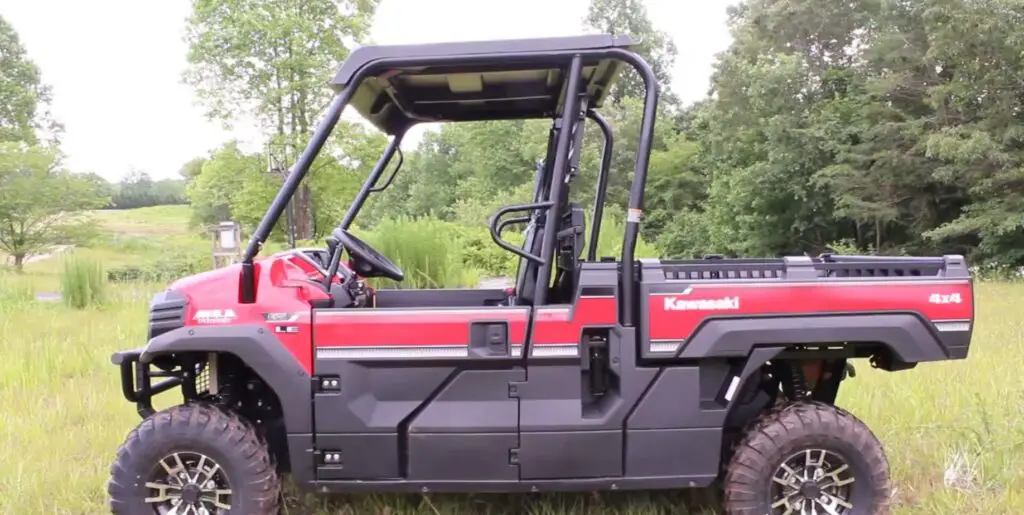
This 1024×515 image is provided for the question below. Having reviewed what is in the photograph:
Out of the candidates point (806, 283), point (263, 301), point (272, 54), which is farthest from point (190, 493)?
point (272, 54)

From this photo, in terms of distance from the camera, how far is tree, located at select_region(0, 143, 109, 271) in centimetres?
2112

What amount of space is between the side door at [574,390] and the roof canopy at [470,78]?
86 centimetres

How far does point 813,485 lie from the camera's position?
2.99 metres

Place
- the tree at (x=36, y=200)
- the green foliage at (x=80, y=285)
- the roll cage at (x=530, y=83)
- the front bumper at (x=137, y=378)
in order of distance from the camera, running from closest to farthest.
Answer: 1. the roll cage at (x=530, y=83)
2. the front bumper at (x=137, y=378)
3. the green foliage at (x=80, y=285)
4. the tree at (x=36, y=200)

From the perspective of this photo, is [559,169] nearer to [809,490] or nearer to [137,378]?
[809,490]

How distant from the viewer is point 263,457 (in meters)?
2.97

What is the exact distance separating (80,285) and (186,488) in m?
8.58

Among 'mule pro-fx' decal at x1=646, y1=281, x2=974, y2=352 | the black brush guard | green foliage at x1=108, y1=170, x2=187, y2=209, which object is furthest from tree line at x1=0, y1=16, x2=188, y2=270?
green foliage at x1=108, y1=170, x2=187, y2=209

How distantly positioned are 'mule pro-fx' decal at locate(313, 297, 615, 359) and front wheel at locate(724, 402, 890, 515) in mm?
837

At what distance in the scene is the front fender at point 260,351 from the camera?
287 cm

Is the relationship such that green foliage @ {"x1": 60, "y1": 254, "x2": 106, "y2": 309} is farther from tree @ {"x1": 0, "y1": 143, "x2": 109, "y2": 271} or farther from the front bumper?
tree @ {"x1": 0, "y1": 143, "x2": 109, "y2": 271}

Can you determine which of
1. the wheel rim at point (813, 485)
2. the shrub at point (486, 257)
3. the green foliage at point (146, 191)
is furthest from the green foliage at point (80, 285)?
the green foliage at point (146, 191)

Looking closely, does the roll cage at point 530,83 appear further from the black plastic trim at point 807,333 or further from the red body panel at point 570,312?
the black plastic trim at point 807,333

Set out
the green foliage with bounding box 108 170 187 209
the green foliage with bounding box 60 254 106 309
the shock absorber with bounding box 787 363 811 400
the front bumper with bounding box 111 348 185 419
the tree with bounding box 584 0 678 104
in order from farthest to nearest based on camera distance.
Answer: the green foliage with bounding box 108 170 187 209 < the tree with bounding box 584 0 678 104 < the green foliage with bounding box 60 254 106 309 < the shock absorber with bounding box 787 363 811 400 < the front bumper with bounding box 111 348 185 419
